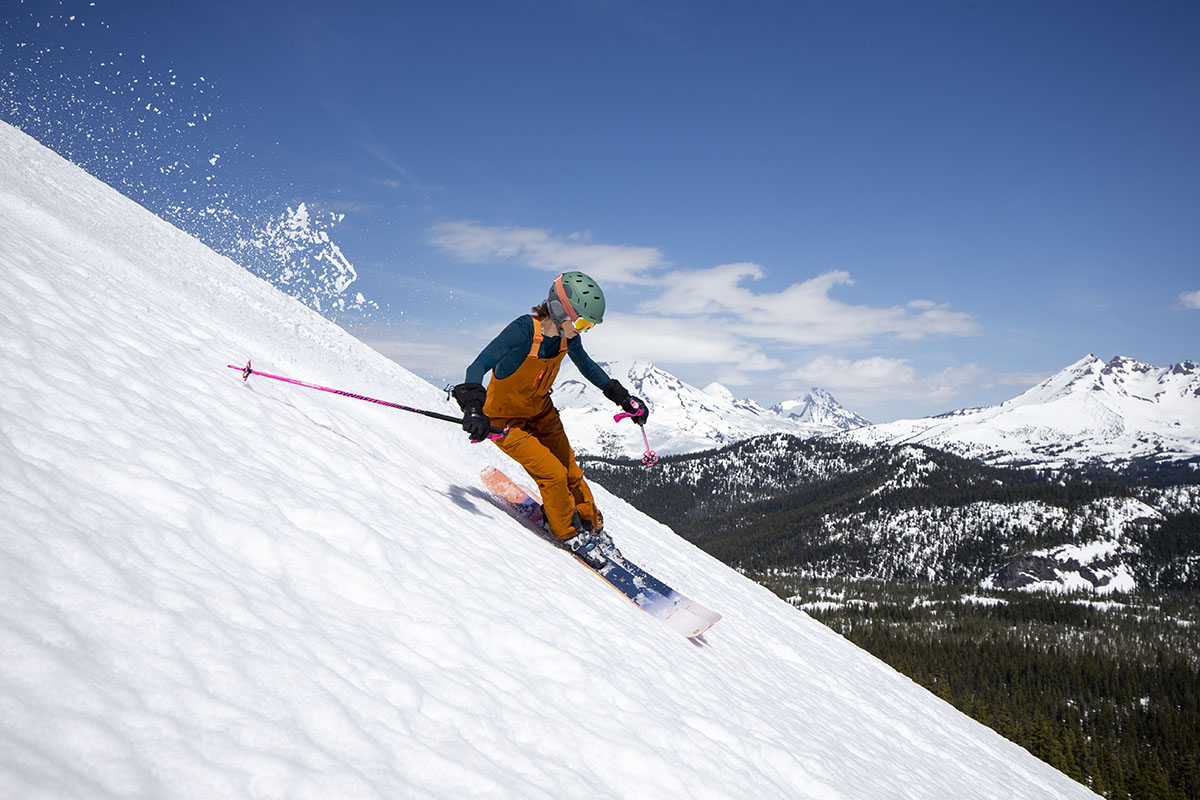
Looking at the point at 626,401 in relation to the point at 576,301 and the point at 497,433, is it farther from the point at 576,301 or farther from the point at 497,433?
the point at 497,433

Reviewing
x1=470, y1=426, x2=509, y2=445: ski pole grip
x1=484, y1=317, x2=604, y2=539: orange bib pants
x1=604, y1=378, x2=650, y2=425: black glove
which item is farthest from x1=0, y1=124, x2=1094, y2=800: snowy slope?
x1=604, y1=378, x2=650, y2=425: black glove

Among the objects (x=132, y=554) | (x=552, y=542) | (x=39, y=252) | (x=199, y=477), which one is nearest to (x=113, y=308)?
(x=39, y=252)

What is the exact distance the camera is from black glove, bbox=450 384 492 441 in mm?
6879

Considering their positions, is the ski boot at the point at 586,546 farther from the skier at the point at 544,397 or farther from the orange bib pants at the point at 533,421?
the orange bib pants at the point at 533,421

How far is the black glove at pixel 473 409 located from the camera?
6879 mm

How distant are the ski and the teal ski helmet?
11.2 ft

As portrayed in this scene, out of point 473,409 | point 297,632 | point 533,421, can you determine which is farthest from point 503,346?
point 297,632

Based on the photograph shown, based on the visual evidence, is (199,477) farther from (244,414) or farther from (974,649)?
(974,649)

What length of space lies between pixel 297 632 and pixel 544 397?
16.4 feet

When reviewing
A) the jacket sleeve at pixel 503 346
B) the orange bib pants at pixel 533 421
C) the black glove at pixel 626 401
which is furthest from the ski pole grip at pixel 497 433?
the black glove at pixel 626 401

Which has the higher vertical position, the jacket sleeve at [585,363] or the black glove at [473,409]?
the jacket sleeve at [585,363]

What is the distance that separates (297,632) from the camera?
3518 mm

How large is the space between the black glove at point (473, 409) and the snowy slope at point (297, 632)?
3.69 feet

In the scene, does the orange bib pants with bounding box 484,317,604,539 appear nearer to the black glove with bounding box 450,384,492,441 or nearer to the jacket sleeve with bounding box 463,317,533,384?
the jacket sleeve with bounding box 463,317,533,384
